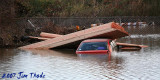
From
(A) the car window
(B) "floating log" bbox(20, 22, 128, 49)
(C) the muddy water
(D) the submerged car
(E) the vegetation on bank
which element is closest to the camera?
(C) the muddy water

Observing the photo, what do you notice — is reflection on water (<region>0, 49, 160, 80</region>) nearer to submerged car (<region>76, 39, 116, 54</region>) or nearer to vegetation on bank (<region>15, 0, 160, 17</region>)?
submerged car (<region>76, 39, 116, 54</region>)

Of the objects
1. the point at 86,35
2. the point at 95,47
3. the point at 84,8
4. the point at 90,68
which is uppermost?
the point at 84,8

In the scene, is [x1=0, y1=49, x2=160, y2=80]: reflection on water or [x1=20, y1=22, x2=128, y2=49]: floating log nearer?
[x1=0, y1=49, x2=160, y2=80]: reflection on water

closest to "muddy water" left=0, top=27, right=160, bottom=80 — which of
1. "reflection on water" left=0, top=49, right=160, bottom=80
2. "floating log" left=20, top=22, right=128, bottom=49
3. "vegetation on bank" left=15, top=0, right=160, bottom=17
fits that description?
"reflection on water" left=0, top=49, right=160, bottom=80

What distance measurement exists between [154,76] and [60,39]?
1155 cm

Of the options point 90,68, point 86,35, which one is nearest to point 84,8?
point 86,35

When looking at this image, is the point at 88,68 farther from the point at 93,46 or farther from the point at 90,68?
the point at 93,46

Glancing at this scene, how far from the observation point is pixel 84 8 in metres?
48.2

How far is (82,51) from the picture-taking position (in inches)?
819

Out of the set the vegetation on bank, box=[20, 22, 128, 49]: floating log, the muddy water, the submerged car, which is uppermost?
the vegetation on bank

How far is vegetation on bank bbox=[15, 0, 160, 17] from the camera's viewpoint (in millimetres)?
35131

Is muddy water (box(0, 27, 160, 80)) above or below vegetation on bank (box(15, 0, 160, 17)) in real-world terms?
below

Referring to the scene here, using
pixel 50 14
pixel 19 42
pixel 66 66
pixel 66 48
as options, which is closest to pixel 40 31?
pixel 19 42

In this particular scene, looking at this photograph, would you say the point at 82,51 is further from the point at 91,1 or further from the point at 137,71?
the point at 91,1
